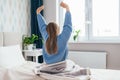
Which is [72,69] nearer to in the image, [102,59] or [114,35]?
[102,59]

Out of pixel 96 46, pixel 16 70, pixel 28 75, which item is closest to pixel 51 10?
pixel 96 46

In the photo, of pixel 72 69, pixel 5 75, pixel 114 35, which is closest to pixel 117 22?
pixel 114 35

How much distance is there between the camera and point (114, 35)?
447cm

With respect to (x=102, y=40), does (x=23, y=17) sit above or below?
above

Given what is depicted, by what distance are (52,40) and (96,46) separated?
2.28m

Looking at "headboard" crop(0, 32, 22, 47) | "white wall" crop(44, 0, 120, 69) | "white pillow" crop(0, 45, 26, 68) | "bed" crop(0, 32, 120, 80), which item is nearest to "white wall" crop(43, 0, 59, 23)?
"white wall" crop(44, 0, 120, 69)

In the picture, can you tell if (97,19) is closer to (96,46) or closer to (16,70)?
(96,46)

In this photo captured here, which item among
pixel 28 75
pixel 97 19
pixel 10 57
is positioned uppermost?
pixel 97 19

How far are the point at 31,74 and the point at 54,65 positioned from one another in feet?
1.15

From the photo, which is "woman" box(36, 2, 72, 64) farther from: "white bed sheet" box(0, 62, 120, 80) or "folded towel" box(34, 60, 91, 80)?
"white bed sheet" box(0, 62, 120, 80)

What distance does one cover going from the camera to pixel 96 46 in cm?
437

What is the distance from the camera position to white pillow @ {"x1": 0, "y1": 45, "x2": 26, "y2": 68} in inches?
115

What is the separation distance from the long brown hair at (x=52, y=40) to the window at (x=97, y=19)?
7.84ft

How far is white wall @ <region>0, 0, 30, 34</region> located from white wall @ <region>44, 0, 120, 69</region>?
48 cm
